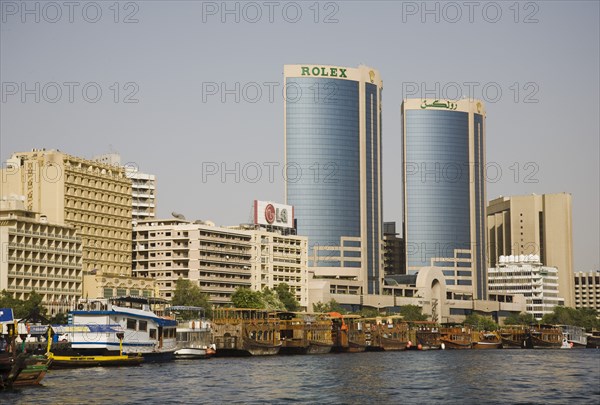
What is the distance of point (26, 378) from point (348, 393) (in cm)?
2804

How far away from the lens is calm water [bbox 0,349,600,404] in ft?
290

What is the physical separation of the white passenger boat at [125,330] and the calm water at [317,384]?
3.09m

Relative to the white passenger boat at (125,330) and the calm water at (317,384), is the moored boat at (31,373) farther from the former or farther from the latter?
the white passenger boat at (125,330)

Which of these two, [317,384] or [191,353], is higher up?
[191,353]

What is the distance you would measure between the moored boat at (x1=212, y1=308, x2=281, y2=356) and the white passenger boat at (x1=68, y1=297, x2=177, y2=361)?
21.0 metres

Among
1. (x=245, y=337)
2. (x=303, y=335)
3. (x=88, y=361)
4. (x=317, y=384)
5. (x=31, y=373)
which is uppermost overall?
(x=245, y=337)

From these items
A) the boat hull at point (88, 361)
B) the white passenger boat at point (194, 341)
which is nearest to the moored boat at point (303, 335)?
the white passenger boat at point (194, 341)

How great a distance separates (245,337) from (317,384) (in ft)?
218

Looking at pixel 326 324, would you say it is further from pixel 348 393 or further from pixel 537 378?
pixel 348 393

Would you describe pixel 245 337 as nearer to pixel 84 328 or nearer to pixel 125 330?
pixel 125 330

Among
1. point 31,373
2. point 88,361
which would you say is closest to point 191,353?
point 88,361

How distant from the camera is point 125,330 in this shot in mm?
132125

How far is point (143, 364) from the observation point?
134875mm

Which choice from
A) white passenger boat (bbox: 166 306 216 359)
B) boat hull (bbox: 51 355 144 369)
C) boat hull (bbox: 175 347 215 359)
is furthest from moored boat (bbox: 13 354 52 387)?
white passenger boat (bbox: 166 306 216 359)
